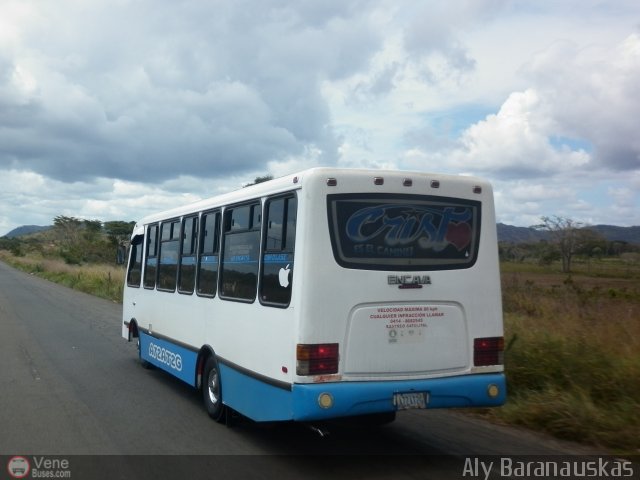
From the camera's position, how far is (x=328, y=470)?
595cm

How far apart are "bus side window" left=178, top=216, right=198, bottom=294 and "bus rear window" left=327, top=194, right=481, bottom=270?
3235 millimetres

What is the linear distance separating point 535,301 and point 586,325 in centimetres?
258

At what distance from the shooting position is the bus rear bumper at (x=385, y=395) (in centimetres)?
561

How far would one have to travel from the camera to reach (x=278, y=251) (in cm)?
634

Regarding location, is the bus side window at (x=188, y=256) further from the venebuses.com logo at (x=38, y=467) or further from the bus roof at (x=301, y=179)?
the venebuses.com logo at (x=38, y=467)

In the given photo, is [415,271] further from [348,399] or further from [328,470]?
[328,470]

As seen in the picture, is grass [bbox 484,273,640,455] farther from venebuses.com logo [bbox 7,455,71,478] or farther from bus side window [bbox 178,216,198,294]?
venebuses.com logo [bbox 7,455,71,478]

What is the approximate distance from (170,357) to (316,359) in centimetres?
442

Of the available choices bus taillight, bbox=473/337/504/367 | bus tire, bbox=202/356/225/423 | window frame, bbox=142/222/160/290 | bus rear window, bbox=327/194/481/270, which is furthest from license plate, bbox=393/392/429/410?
window frame, bbox=142/222/160/290

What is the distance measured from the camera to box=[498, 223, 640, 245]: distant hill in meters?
32.0

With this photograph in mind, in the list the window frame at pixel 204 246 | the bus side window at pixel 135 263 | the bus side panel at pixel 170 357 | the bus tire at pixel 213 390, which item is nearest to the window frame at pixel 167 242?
the bus side panel at pixel 170 357

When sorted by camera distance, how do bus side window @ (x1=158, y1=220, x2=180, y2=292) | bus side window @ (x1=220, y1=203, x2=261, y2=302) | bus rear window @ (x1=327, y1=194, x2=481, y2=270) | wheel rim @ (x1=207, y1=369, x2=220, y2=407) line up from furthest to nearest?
bus side window @ (x1=158, y1=220, x2=180, y2=292) < wheel rim @ (x1=207, y1=369, x2=220, y2=407) < bus side window @ (x1=220, y1=203, x2=261, y2=302) < bus rear window @ (x1=327, y1=194, x2=481, y2=270)

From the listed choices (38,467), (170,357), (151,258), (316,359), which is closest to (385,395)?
(316,359)

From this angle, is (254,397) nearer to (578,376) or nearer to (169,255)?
(169,255)
